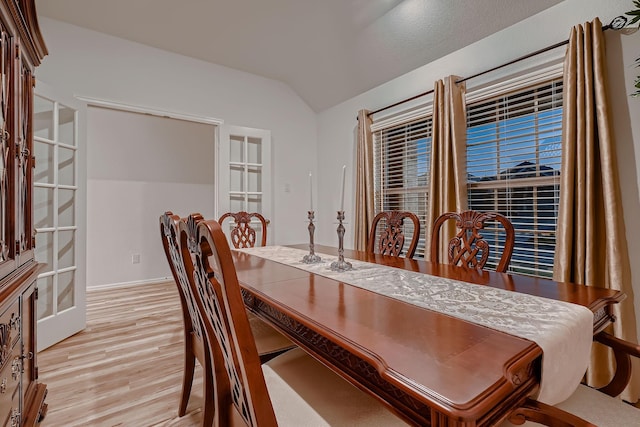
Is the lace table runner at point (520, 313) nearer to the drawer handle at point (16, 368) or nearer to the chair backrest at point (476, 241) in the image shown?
the chair backrest at point (476, 241)

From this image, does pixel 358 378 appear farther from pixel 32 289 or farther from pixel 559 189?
pixel 559 189

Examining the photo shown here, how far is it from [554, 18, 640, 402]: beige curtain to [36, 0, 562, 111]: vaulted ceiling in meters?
0.57

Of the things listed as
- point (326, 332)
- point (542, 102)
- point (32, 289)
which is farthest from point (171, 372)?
point (542, 102)

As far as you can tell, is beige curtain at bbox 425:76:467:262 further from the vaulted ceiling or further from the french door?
the french door

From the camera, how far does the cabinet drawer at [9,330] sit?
0.91m

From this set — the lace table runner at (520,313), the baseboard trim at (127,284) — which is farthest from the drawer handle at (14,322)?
the baseboard trim at (127,284)

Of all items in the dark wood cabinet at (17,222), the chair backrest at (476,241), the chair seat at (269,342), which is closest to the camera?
the dark wood cabinet at (17,222)

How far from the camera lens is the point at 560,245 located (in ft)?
6.28

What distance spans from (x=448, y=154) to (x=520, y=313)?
6.10 feet

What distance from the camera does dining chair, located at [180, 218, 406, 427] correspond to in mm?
648

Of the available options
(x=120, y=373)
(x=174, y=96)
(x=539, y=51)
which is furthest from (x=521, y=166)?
(x=174, y=96)

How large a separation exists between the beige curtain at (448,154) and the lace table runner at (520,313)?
1281mm

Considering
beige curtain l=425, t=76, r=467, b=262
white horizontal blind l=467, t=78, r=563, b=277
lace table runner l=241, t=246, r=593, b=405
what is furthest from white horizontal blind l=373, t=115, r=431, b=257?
lace table runner l=241, t=246, r=593, b=405

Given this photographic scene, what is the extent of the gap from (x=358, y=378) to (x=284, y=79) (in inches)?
149
